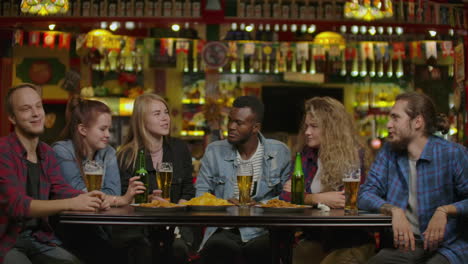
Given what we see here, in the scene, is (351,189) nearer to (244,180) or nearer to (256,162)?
(244,180)

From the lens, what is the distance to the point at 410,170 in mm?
3262

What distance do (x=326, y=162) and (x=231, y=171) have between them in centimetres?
60

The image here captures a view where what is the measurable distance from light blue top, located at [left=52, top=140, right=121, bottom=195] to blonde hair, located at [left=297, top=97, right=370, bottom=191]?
1.13 m

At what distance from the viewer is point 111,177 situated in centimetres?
361

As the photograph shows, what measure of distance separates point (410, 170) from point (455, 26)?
19.2 feet

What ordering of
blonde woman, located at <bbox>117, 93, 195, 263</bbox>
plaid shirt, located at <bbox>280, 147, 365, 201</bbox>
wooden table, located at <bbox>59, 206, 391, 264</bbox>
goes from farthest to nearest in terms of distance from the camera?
blonde woman, located at <bbox>117, 93, 195, 263</bbox>, plaid shirt, located at <bbox>280, 147, 365, 201</bbox>, wooden table, located at <bbox>59, 206, 391, 264</bbox>

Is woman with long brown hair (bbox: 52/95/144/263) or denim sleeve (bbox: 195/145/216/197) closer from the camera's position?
woman with long brown hair (bbox: 52/95/144/263)

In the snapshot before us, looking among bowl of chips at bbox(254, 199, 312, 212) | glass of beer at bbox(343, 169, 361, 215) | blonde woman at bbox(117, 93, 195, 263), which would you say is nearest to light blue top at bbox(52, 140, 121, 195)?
blonde woman at bbox(117, 93, 195, 263)

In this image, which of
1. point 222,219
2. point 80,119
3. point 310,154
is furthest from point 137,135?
point 222,219

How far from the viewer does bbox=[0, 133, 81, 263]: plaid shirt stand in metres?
2.72

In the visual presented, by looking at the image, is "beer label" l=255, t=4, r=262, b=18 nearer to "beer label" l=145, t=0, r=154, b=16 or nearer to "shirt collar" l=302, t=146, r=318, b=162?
"beer label" l=145, t=0, r=154, b=16

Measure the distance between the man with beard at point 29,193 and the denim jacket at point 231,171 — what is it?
1.00 m

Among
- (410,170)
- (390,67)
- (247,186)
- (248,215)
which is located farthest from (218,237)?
(390,67)

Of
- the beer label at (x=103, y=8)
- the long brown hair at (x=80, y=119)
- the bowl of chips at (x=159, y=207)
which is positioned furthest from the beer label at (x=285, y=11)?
the bowl of chips at (x=159, y=207)
